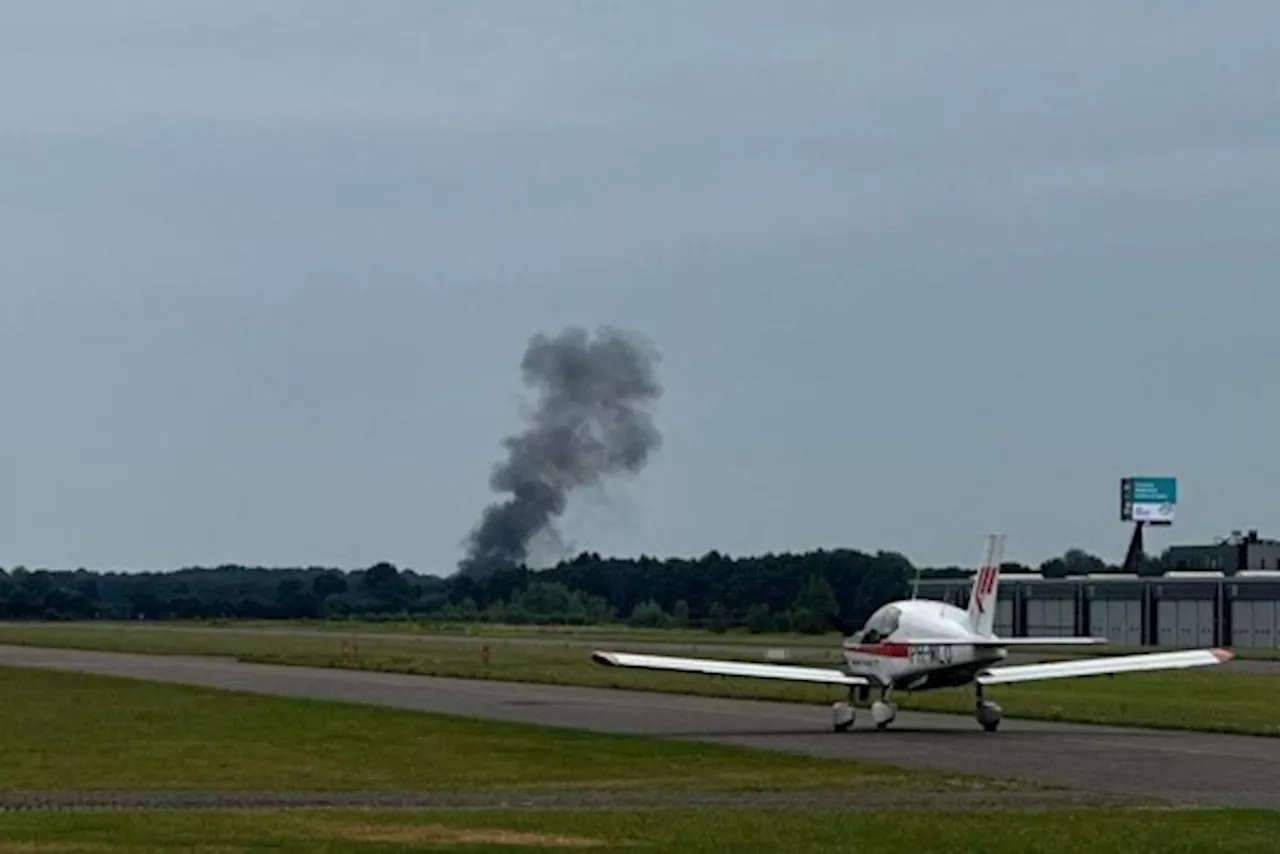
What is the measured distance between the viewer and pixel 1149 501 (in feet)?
554

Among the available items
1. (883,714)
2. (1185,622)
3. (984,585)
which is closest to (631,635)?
(1185,622)

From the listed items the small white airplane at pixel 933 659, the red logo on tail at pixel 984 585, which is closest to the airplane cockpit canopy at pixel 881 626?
the small white airplane at pixel 933 659

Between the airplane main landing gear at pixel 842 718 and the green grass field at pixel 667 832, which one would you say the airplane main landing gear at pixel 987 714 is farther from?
the green grass field at pixel 667 832

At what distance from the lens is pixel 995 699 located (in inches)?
2355

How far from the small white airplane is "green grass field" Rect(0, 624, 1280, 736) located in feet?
8.71

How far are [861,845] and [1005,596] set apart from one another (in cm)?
12174

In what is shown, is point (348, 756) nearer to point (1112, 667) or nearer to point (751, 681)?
point (1112, 667)

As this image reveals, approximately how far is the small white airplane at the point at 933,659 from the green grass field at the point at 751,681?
265 centimetres

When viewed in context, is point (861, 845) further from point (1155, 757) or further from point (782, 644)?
point (782, 644)

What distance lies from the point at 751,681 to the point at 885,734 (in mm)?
22240

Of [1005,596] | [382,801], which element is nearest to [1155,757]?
[382,801]

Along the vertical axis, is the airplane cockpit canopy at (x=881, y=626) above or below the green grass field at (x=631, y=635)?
below

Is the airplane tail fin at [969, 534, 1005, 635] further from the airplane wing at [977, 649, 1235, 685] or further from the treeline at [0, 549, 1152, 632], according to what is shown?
the treeline at [0, 549, 1152, 632]

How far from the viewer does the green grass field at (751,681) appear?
53344 millimetres
